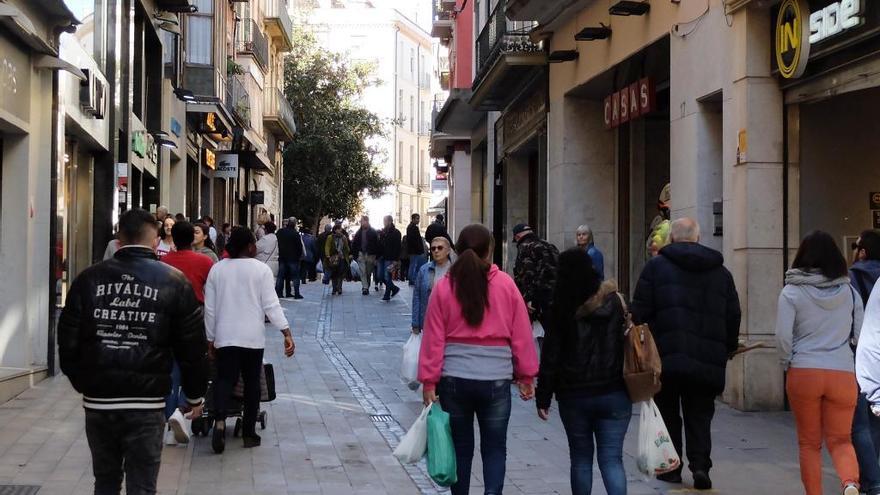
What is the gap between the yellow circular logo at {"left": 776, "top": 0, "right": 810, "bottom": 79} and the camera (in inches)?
459

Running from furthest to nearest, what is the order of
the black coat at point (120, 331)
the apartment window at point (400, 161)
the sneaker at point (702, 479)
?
the apartment window at point (400, 161) < the sneaker at point (702, 479) < the black coat at point (120, 331)

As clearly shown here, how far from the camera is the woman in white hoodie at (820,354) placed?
773 cm

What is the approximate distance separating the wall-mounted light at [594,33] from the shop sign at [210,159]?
1707 centimetres

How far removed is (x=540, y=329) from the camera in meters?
13.6

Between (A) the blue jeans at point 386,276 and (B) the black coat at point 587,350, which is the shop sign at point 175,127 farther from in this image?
(B) the black coat at point 587,350

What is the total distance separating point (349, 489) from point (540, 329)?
518 centimetres

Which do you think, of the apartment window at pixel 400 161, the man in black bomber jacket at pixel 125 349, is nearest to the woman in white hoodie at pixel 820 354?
the man in black bomber jacket at pixel 125 349

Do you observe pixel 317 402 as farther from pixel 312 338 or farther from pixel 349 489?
pixel 312 338

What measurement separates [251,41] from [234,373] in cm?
3153

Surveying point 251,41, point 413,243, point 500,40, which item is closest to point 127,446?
point 500,40

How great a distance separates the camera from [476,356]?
7121 millimetres

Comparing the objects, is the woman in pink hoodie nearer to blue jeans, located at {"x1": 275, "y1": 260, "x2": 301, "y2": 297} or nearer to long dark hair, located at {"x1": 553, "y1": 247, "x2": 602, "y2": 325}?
long dark hair, located at {"x1": 553, "y1": 247, "x2": 602, "y2": 325}

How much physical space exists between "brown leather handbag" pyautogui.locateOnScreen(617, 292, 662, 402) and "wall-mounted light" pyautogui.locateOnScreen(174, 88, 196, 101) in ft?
68.8

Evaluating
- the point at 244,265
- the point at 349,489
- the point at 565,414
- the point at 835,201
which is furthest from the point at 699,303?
the point at 835,201
